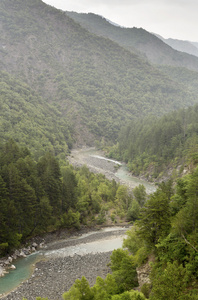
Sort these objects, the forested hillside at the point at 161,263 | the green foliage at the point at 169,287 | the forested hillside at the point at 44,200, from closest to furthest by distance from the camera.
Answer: the green foliage at the point at 169,287 → the forested hillside at the point at 161,263 → the forested hillside at the point at 44,200

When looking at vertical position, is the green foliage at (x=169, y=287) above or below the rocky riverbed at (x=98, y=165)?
above

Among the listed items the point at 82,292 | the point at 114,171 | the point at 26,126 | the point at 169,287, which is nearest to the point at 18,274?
the point at 82,292

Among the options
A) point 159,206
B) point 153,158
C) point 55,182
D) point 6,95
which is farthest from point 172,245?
point 6,95

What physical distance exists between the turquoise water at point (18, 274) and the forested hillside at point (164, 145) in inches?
2697

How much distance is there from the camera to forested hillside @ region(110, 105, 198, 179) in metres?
120

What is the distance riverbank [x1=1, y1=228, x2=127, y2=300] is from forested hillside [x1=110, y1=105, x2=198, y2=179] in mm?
60088

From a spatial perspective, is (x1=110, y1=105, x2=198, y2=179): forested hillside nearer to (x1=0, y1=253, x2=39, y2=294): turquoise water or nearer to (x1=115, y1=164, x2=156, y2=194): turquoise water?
(x1=115, y1=164, x2=156, y2=194): turquoise water

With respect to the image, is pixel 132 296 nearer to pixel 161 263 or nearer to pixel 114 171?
pixel 161 263

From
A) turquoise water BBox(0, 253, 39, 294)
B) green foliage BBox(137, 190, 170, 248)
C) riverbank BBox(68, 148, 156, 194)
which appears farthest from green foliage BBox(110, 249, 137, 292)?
riverbank BBox(68, 148, 156, 194)

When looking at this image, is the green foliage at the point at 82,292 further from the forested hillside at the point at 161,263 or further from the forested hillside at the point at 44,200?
the forested hillside at the point at 44,200

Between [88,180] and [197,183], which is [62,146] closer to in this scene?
[88,180]

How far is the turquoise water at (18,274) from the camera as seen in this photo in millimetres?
45469

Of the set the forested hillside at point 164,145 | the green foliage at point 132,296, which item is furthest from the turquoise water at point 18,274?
the forested hillside at point 164,145

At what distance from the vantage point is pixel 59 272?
5009 centimetres
